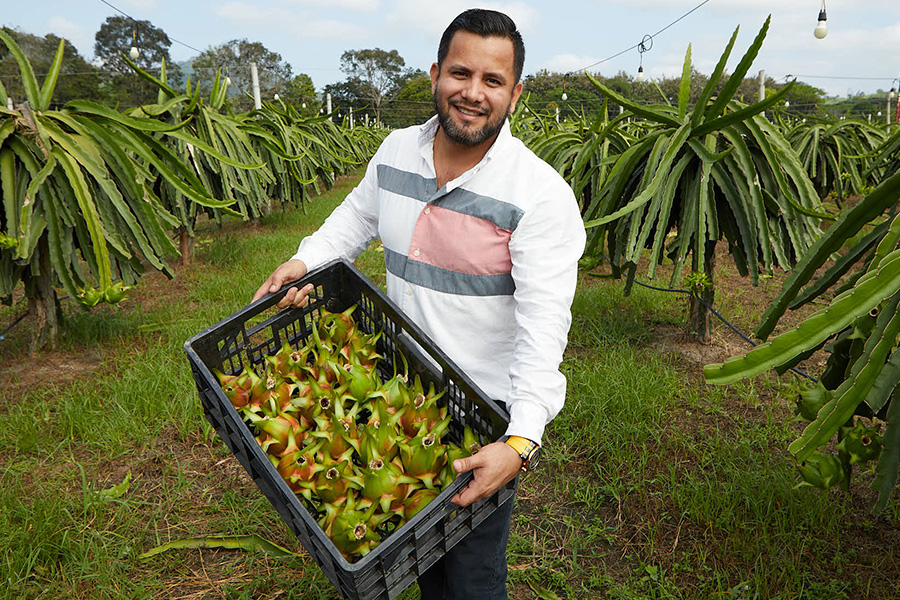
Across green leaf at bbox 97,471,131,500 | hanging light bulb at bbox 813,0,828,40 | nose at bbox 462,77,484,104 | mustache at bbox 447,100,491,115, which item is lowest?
green leaf at bbox 97,471,131,500

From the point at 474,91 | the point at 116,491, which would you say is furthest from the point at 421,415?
the point at 116,491

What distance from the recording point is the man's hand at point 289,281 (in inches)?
57.1

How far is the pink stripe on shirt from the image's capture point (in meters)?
1.36

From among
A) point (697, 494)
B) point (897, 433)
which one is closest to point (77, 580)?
point (697, 494)

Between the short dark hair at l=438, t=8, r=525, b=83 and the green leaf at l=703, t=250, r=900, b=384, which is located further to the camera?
the short dark hair at l=438, t=8, r=525, b=83

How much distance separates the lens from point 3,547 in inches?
70.5

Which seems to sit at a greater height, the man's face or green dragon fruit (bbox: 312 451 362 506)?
the man's face

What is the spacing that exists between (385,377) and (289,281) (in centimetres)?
38

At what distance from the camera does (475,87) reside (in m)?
1.31

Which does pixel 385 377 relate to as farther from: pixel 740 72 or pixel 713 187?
pixel 713 187

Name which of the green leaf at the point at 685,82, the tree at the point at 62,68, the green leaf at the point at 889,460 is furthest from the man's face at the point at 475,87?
the tree at the point at 62,68

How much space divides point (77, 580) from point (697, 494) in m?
2.10

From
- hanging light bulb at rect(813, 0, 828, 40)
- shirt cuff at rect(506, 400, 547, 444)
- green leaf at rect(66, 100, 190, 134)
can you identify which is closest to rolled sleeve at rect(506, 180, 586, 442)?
shirt cuff at rect(506, 400, 547, 444)

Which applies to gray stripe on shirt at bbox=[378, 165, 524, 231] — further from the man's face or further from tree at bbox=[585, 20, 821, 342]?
tree at bbox=[585, 20, 821, 342]
